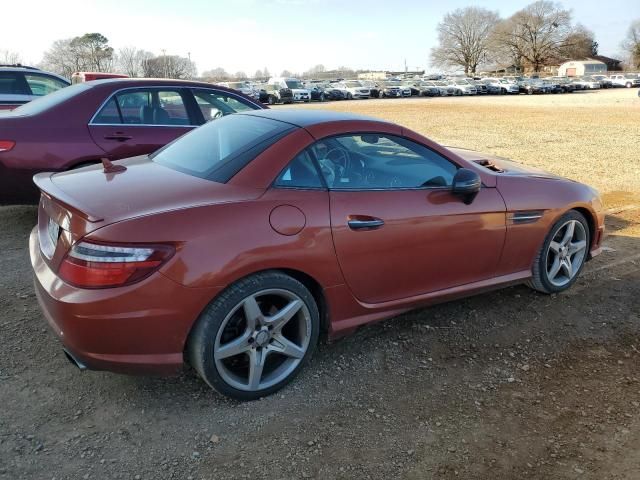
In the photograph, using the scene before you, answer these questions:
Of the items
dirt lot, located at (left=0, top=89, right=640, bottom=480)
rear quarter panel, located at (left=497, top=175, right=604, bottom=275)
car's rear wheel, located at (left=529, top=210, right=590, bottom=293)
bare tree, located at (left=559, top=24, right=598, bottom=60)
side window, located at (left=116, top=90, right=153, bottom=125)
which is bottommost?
dirt lot, located at (left=0, top=89, right=640, bottom=480)

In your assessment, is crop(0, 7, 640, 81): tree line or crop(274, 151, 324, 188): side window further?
crop(0, 7, 640, 81): tree line

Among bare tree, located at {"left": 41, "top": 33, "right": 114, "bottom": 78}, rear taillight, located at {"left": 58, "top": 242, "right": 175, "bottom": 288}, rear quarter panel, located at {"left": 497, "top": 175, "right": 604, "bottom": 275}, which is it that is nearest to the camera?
rear taillight, located at {"left": 58, "top": 242, "right": 175, "bottom": 288}

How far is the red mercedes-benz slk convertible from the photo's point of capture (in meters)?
2.50

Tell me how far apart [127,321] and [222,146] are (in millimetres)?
1266

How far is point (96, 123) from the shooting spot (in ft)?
17.2

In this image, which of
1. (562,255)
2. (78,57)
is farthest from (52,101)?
A: (78,57)

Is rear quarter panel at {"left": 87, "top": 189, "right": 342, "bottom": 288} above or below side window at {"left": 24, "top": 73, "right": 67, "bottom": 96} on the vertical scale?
below

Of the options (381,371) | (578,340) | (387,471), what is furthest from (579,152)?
(387,471)

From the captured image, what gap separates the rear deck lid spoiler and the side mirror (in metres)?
2.03

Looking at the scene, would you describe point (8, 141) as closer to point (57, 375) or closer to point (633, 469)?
point (57, 375)

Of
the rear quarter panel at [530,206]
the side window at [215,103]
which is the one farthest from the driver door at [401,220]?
the side window at [215,103]

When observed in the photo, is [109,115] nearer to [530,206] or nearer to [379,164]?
[379,164]

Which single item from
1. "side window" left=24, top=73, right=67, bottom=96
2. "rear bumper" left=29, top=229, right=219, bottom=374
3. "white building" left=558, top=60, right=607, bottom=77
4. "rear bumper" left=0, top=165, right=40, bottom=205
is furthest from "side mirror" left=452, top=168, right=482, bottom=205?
"white building" left=558, top=60, right=607, bottom=77

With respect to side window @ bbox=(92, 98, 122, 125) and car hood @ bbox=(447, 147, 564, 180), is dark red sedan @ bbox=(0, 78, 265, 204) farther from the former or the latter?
car hood @ bbox=(447, 147, 564, 180)
